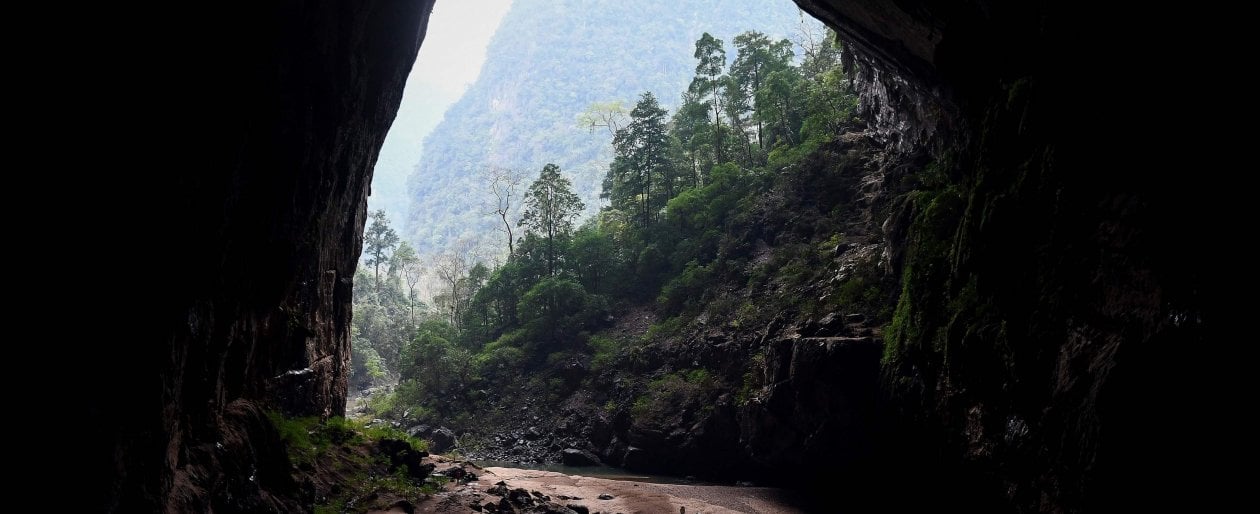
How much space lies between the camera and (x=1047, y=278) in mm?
10914

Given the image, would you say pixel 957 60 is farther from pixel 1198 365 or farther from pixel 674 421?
pixel 674 421

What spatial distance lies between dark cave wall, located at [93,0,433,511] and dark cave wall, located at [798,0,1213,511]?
10775 millimetres

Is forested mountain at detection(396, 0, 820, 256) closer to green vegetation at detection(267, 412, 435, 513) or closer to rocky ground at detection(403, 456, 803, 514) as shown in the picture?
rocky ground at detection(403, 456, 803, 514)

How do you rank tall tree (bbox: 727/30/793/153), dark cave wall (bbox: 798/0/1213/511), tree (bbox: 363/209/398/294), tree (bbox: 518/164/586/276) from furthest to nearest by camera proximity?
tree (bbox: 363/209/398/294) → tree (bbox: 518/164/586/276) → tall tree (bbox: 727/30/793/153) → dark cave wall (bbox: 798/0/1213/511)

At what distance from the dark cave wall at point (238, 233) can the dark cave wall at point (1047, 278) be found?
1078 centimetres

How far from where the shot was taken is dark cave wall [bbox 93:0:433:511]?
659cm

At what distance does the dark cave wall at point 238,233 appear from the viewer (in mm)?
6590

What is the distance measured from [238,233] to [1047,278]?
12.2 m

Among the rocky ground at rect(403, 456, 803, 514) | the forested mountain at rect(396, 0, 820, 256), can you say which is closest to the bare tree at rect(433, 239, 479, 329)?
the rocky ground at rect(403, 456, 803, 514)

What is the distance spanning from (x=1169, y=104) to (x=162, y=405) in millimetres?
11946

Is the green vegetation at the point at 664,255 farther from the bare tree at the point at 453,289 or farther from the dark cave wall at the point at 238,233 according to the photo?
the dark cave wall at the point at 238,233

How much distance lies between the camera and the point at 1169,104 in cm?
864

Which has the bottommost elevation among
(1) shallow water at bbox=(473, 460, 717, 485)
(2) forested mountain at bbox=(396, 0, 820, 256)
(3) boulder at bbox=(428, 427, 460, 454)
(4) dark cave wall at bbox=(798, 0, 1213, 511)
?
(1) shallow water at bbox=(473, 460, 717, 485)

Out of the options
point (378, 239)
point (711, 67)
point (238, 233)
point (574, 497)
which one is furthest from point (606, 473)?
point (378, 239)
